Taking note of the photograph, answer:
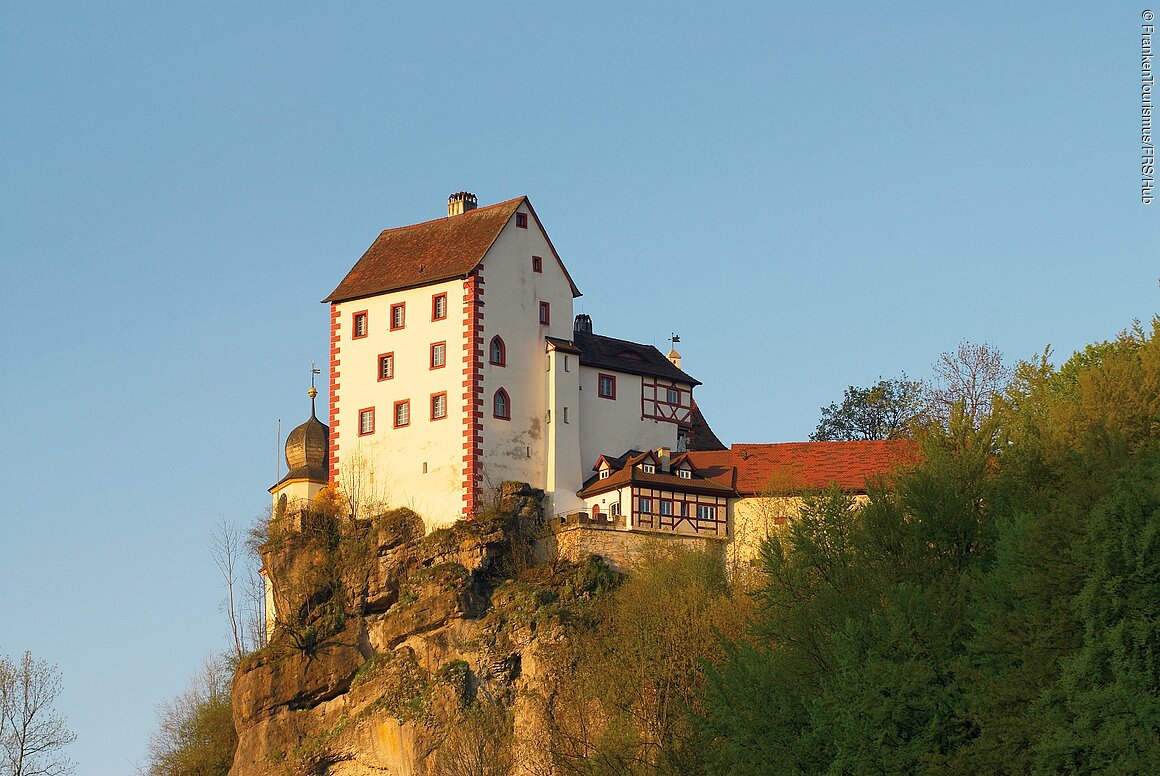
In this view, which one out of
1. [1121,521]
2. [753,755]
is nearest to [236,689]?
[753,755]

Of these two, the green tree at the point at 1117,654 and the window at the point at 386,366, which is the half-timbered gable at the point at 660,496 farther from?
the green tree at the point at 1117,654

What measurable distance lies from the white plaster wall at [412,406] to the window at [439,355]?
17 centimetres

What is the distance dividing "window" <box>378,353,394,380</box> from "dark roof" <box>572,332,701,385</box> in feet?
20.1

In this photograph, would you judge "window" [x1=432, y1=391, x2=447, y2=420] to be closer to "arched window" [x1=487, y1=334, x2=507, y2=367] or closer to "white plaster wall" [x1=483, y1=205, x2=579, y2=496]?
"white plaster wall" [x1=483, y1=205, x2=579, y2=496]

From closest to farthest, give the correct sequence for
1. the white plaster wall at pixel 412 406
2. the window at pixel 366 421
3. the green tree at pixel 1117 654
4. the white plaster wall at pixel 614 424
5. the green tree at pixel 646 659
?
1. the green tree at pixel 1117 654
2. the green tree at pixel 646 659
3. the white plaster wall at pixel 412 406
4. the window at pixel 366 421
5. the white plaster wall at pixel 614 424

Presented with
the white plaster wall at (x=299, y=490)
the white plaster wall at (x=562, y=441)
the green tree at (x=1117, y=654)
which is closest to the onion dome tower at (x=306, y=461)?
the white plaster wall at (x=299, y=490)

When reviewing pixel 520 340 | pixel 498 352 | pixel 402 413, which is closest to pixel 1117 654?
pixel 498 352

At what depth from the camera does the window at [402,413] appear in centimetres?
6786

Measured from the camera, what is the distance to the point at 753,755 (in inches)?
A: 1823

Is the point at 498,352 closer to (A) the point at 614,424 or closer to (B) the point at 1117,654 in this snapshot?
(A) the point at 614,424

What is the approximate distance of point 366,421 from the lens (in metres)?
68.8

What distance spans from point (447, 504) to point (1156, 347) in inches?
947

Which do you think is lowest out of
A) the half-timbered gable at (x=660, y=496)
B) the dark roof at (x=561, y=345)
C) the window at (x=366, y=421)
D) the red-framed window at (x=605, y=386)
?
the half-timbered gable at (x=660, y=496)

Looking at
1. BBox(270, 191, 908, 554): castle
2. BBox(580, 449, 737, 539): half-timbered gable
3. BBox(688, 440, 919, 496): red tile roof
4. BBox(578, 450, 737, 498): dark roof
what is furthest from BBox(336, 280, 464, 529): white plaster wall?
BBox(688, 440, 919, 496): red tile roof
